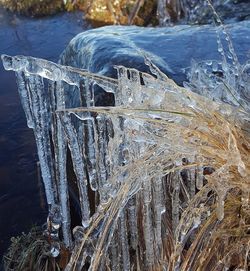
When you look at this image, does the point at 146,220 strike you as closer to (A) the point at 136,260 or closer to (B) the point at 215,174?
(A) the point at 136,260

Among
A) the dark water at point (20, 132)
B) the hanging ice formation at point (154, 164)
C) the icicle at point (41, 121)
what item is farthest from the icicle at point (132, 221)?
the dark water at point (20, 132)

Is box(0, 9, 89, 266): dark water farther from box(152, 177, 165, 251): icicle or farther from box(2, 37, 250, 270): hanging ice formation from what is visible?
box(152, 177, 165, 251): icicle

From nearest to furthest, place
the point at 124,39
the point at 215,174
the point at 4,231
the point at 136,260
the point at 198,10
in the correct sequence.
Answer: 1. the point at 215,174
2. the point at 136,260
3. the point at 124,39
4. the point at 4,231
5. the point at 198,10

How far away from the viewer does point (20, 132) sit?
4.72 metres

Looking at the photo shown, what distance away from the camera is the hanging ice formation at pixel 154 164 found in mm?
1639

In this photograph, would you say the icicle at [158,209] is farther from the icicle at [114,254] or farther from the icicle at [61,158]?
the icicle at [61,158]

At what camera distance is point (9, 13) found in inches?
273

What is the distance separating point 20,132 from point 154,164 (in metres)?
3.24

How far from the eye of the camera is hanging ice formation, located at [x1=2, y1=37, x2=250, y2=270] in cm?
164

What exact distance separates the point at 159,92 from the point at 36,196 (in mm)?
2559

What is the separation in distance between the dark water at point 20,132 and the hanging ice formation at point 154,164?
5.63 feet

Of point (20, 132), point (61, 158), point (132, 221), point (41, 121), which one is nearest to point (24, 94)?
point (41, 121)

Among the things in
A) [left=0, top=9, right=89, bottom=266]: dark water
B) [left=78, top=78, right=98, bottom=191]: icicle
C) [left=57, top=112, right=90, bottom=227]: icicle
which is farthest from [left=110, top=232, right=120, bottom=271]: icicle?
[left=0, top=9, right=89, bottom=266]: dark water

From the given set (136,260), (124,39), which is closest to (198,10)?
(124,39)
